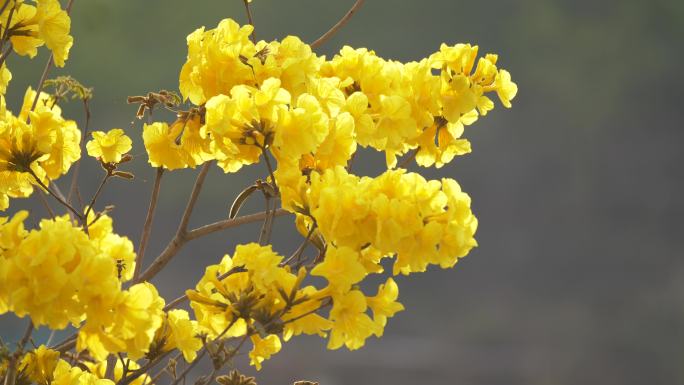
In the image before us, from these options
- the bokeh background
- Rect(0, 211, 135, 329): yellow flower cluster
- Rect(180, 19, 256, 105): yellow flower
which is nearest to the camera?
Rect(0, 211, 135, 329): yellow flower cluster

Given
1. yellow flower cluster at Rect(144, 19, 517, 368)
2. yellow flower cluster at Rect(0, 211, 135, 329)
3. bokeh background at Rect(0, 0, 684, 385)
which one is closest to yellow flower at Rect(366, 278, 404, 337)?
yellow flower cluster at Rect(144, 19, 517, 368)

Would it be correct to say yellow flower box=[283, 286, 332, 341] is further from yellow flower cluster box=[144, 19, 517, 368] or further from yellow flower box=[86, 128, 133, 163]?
yellow flower box=[86, 128, 133, 163]

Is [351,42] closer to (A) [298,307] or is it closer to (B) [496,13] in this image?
(B) [496,13]

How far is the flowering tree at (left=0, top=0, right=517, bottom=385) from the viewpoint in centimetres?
40

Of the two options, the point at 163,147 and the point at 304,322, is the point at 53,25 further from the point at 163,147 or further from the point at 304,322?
the point at 304,322

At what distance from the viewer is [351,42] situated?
6.06 m

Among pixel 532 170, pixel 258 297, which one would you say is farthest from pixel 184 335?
pixel 532 170

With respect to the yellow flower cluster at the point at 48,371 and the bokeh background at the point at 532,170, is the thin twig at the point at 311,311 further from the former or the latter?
the bokeh background at the point at 532,170

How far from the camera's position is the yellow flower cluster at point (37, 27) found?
49 cm

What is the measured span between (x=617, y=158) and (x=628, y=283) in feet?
2.72

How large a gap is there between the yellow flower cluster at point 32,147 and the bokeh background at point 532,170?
484cm

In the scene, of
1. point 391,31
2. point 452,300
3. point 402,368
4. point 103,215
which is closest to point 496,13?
point 391,31

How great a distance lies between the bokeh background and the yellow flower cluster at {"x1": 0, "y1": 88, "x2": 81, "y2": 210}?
15.9 feet

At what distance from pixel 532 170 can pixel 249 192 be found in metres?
6.04
